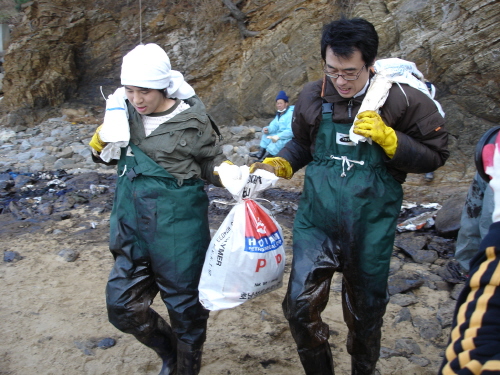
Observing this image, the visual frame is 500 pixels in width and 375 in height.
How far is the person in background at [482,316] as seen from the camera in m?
1.06

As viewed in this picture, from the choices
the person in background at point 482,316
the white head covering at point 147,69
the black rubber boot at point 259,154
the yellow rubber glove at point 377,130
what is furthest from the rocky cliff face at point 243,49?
the person in background at point 482,316

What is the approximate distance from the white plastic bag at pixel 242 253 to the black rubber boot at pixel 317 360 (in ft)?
1.33

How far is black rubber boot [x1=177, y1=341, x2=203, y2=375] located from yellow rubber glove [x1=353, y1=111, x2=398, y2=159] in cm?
161

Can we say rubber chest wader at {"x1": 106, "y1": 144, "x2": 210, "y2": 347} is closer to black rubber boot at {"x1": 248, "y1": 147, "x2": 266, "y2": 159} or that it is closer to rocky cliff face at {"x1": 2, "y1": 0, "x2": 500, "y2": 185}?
black rubber boot at {"x1": 248, "y1": 147, "x2": 266, "y2": 159}

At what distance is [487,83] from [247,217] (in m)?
7.18

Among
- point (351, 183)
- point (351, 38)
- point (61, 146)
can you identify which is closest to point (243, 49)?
point (61, 146)

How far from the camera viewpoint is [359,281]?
99.9 inches

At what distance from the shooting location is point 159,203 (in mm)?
2588

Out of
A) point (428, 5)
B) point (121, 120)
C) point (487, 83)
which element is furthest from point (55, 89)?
point (121, 120)

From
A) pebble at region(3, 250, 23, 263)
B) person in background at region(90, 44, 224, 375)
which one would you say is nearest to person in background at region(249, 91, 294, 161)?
pebble at region(3, 250, 23, 263)

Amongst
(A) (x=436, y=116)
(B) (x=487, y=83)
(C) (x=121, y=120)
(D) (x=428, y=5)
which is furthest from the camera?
(D) (x=428, y=5)

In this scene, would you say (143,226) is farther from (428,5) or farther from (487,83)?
(428,5)

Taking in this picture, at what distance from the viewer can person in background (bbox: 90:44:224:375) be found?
259 cm

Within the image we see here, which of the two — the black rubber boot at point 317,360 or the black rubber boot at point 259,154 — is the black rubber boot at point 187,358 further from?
the black rubber boot at point 259,154
